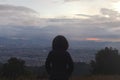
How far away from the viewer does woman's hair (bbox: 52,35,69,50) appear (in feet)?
30.8

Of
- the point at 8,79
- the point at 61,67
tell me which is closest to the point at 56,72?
the point at 61,67

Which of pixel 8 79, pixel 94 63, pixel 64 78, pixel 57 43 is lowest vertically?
pixel 94 63

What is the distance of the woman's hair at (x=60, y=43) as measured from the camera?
940 centimetres

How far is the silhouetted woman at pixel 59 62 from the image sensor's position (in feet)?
31.1

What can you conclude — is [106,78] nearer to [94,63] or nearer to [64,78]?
[64,78]

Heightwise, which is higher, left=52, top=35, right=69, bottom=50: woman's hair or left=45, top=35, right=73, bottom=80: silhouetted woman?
left=52, top=35, right=69, bottom=50: woman's hair

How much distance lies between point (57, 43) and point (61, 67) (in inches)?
23.5

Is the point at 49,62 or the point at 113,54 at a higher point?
the point at 49,62

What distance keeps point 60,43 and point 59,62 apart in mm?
470

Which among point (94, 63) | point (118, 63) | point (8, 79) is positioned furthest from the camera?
point (94, 63)

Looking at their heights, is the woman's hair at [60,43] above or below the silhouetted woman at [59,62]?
above

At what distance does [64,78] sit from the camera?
9.53 metres

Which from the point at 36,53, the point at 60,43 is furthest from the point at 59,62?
the point at 36,53

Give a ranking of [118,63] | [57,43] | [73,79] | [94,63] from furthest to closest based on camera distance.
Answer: [94,63], [118,63], [73,79], [57,43]
